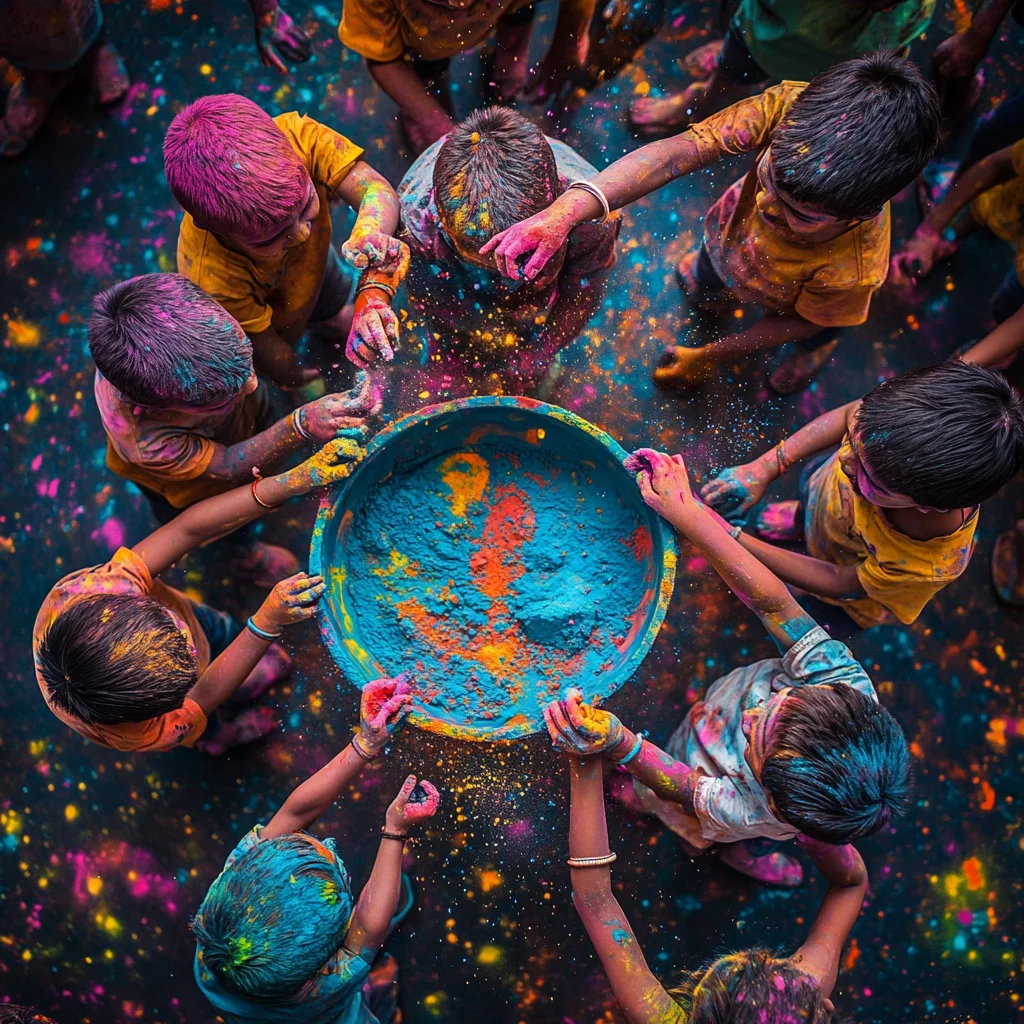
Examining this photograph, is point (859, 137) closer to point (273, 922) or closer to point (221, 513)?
point (221, 513)

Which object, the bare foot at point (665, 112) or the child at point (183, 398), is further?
the bare foot at point (665, 112)

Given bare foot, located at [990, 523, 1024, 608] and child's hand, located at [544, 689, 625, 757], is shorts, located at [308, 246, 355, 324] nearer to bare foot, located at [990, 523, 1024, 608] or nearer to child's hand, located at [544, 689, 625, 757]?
child's hand, located at [544, 689, 625, 757]

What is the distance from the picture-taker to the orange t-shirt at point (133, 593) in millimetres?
2021

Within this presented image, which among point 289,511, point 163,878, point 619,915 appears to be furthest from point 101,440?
point 619,915

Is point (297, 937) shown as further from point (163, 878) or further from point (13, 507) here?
point (13, 507)

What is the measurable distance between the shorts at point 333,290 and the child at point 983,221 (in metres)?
1.58

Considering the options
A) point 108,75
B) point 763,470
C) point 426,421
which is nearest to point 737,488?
point 763,470

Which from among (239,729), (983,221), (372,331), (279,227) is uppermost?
(279,227)

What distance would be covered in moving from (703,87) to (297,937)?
8.15ft

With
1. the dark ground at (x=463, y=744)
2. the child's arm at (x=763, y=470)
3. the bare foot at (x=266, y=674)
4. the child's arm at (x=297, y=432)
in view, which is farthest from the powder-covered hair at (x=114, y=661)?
the child's arm at (x=763, y=470)

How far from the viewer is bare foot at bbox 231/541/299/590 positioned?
2574 mm

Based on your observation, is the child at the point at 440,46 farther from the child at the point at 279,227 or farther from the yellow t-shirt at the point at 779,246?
the yellow t-shirt at the point at 779,246

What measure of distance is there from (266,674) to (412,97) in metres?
1.63

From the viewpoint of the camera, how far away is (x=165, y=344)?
1885mm
